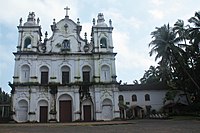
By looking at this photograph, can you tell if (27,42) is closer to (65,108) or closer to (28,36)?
(28,36)

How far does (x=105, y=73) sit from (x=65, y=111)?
6.89 metres

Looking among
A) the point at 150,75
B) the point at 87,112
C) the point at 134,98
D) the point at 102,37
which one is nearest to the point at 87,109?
the point at 87,112

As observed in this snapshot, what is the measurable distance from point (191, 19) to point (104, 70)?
13483 millimetres

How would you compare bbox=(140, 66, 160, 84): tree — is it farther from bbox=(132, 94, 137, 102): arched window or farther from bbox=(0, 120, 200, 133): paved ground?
bbox=(0, 120, 200, 133): paved ground

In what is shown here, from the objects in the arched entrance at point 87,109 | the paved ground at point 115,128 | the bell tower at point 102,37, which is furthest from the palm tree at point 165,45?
the paved ground at point 115,128

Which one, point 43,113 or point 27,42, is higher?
point 27,42

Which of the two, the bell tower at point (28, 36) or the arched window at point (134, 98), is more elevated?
the bell tower at point (28, 36)

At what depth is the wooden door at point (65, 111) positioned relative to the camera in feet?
92.3

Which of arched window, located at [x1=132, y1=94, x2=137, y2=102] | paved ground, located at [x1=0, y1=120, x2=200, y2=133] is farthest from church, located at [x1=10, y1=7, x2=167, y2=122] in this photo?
paved ground, located at [x1=0, y1=120, x2=200, y2=133]

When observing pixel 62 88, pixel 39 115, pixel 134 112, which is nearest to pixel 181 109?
pixel 134 112

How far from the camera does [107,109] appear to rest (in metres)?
28.6

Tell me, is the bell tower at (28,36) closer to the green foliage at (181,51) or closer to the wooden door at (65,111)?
the wooden door at (65,111)

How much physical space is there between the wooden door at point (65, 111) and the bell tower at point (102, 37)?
7.79 meters

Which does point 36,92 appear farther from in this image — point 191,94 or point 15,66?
point 191,94
